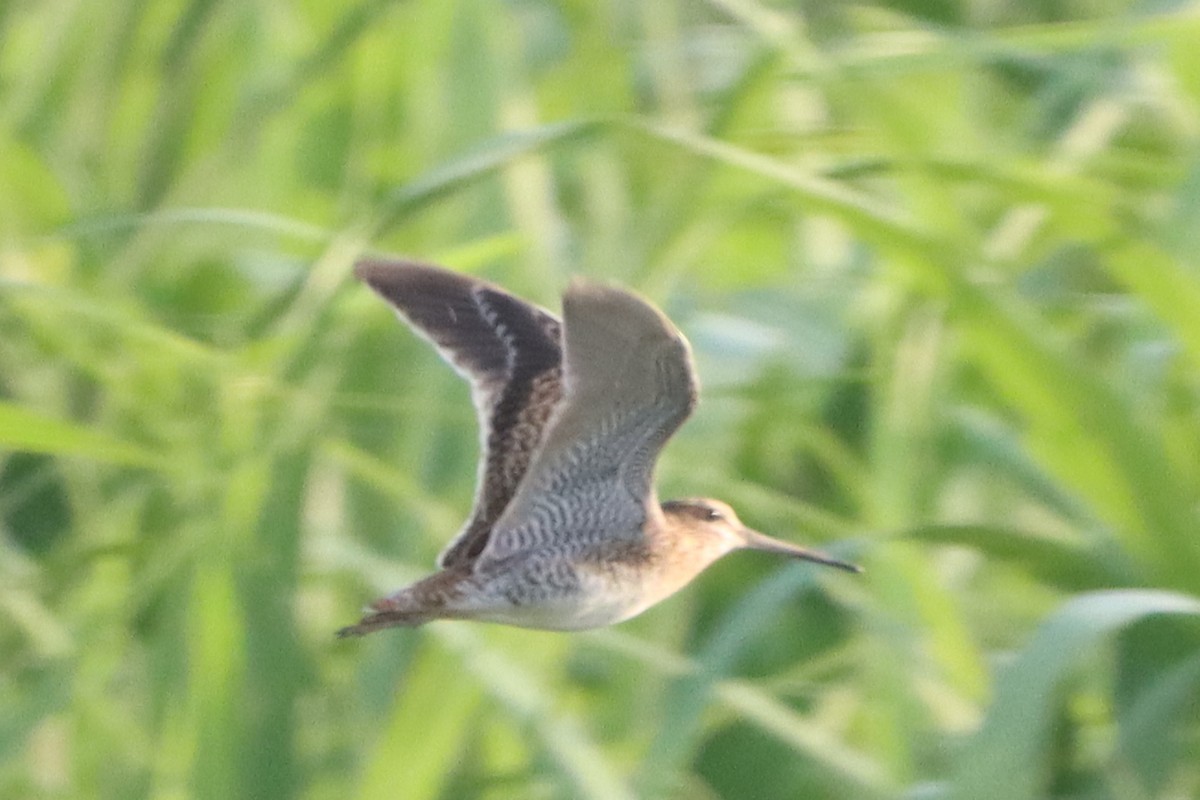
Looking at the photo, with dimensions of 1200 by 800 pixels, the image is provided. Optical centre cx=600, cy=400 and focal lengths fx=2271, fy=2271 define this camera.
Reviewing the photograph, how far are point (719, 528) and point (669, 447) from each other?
47 cm

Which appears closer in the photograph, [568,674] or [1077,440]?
[1077,440]

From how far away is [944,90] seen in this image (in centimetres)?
263

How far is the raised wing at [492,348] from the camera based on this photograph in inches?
66.1

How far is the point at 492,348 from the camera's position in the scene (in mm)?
1712

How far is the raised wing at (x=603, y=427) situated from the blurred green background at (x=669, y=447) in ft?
0.82

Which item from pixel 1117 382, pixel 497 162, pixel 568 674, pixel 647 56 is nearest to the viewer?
pixel 497 162

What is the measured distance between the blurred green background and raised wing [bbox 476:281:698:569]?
25cm

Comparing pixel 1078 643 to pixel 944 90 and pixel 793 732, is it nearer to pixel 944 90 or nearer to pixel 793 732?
pixel 793 732

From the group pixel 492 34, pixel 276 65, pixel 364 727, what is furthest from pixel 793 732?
pixel 276 65

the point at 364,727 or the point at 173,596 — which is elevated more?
the point at 173,596

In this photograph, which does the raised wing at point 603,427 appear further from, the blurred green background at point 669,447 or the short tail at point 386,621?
the blurred green background at point 669,447

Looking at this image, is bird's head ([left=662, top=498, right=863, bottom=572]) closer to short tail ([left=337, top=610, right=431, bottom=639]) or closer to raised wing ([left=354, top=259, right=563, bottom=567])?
raised wing ([left=354, top=259, right=563, bottom=567])

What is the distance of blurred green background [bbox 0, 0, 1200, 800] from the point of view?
1.84 metres

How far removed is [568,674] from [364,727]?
0.30 m
